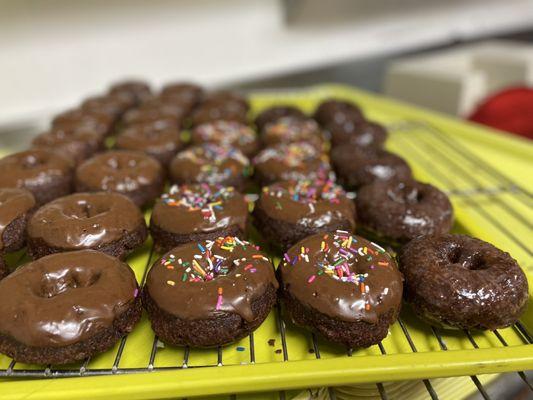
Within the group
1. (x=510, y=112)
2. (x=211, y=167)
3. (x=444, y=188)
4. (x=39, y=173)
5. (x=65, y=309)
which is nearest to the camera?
(x=65, y=309)

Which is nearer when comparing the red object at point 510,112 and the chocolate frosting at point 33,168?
the chocolate frosting at point 33,168

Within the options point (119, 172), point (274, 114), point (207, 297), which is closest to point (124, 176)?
point (119, 172)

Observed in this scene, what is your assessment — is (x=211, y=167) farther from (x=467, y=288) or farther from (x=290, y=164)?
(x=467, y=288)

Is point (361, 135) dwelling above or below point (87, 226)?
below

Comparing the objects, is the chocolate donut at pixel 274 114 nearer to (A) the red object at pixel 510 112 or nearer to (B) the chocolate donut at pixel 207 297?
(A) the red object at pixel 510 112

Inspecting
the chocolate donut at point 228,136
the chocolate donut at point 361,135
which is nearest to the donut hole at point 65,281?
the chocolate donut at point 228,136

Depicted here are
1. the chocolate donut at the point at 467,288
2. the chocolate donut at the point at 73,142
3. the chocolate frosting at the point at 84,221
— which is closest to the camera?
the chocolate donut at the point at 467,288

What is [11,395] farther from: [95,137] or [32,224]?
[95,137]

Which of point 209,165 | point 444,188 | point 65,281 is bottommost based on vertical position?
point 444,188
